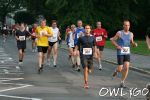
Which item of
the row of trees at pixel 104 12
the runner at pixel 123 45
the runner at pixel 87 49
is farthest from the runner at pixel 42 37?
the row of trees at pixel 104 12

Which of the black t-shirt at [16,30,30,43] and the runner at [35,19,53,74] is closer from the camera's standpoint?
the runner at [35,19,53,74]

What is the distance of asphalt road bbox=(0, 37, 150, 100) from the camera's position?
12.4 metres

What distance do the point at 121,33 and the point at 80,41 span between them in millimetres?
1144

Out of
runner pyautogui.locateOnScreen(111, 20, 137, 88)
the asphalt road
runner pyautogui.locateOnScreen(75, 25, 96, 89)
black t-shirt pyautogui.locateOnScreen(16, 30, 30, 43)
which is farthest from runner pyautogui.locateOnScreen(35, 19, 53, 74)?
runner pyautogui.locateOnScreen(111, 20, 137, 88)

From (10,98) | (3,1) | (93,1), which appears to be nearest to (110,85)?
(10,98)

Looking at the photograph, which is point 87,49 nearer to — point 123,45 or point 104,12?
point 123,45

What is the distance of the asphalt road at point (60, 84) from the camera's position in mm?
12352

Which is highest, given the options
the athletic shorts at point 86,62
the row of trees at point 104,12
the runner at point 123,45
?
the row of trees at point 104,12

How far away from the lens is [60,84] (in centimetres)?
1499

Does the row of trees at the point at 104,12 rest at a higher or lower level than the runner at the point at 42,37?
higher

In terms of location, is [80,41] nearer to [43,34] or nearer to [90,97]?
[90,97]

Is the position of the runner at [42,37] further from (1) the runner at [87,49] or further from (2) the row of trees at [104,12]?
(2) the row of trees at [104,12]

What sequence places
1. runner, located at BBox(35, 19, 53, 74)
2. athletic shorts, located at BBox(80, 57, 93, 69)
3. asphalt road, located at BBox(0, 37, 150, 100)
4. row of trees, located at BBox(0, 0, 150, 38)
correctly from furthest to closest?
row of trees, located at BBox(0, 0, 150, 38), runner, located at BBox(35, 19, 53, 74), athletic shorts, located at BBox(80, 57, 93, 69), asphalt road, located at BBox(0, 37, 150, 100)

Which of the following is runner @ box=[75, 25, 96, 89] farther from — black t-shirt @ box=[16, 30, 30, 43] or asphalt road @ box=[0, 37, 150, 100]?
black t-shirt @ box=[16, 30, 30, 43]
